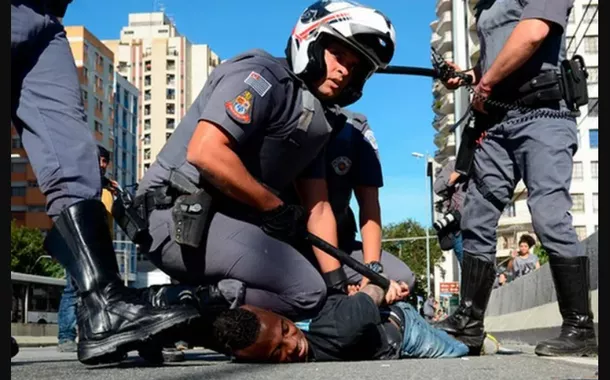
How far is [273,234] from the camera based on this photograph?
13.0 ft

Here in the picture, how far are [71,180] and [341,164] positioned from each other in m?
2.15

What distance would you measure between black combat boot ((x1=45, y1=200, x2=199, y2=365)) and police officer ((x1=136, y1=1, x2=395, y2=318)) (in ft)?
1.73

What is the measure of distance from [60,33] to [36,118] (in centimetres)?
42

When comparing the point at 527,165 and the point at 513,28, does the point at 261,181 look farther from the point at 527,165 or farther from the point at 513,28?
the point at 513,28

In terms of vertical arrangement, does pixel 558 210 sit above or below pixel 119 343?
above

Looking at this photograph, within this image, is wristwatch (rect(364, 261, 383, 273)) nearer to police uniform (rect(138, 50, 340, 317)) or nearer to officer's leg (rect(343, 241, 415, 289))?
officer's leg (rect(343, 241, 415, 289))

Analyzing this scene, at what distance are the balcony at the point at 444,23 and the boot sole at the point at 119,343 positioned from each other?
87524mm

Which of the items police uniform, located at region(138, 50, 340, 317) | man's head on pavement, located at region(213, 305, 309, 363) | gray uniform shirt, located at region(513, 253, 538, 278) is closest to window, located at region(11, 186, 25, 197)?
gray uniform shirt, located at region(513, 253, 538, 278)

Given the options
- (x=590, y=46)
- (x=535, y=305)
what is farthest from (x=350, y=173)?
(x=590, y=46)

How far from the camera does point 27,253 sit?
64938 millimetres

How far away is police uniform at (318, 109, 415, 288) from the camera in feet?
17.0

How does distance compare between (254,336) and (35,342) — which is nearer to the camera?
(254,336)

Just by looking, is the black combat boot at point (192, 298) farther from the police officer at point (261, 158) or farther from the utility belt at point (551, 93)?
the utility belt at point (551, 93)
